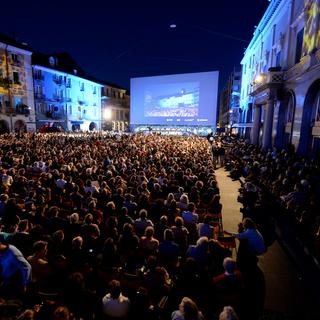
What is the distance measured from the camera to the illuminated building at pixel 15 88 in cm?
3556

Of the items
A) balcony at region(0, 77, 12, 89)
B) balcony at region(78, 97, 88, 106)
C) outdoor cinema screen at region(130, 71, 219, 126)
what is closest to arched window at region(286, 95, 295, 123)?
outdoor cinema screen at region(130, 71, 219, 126)

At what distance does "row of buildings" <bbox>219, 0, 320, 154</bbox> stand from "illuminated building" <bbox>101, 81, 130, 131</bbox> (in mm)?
39883

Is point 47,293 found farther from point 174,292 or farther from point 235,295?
point 235,295

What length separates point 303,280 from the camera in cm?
573

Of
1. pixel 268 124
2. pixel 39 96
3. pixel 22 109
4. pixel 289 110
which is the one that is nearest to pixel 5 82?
pixel 22 109

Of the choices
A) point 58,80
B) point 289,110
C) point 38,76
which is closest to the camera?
point 289,110

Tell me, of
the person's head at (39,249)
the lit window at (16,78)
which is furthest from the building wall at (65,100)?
the person's head at (39,249)

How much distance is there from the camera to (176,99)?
1796 inches

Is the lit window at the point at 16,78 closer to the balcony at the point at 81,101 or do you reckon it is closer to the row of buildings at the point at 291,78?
the balcony at the point at 81,101

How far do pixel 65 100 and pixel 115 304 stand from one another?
4918 cm

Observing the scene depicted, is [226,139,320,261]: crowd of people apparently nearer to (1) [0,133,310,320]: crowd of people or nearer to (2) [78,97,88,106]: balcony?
(1) [0,133,310,320]: crowd of people

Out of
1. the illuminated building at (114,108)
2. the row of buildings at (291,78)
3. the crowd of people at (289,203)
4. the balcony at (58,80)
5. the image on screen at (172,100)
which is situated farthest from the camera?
the illuminated building at (114,108)

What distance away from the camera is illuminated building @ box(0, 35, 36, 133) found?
3556 centimetres

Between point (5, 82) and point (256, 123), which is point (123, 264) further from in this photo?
point (5, 82)
